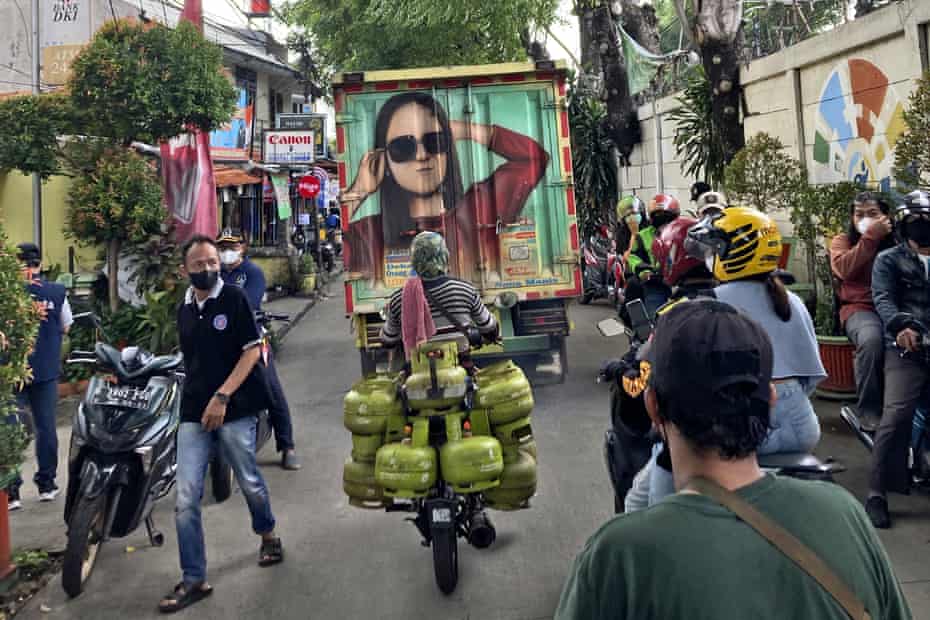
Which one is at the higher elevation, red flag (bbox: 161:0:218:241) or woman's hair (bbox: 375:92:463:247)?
red flag (bbox: 161:0:218:241)

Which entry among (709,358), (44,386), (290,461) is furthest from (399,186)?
(709,358)

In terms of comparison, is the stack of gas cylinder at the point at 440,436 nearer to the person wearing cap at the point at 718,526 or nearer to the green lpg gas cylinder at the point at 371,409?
the green lpg gas cylinder at the point at 371,409

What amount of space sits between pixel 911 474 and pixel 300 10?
2415 cm

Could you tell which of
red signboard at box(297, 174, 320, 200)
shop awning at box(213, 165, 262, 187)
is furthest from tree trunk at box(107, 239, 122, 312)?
red signboard at box(297, 174, 320, 200)

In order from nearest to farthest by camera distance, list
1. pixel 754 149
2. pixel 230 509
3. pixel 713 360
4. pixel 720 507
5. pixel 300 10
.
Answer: pixel 720 507 → pixel 713 360 → pixel 230 509 → pixel 754 149 → pixel 300 10

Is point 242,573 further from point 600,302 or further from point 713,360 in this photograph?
point 600,302

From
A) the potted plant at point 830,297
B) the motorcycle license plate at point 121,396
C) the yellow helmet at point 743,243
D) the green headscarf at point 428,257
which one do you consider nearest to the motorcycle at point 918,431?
the yellow helmet at point 743,243

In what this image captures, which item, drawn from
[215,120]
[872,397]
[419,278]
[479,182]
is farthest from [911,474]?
[215,120]

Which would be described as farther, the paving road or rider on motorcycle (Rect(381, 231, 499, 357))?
rider on motorcycle (Rect(381, 231, 499, 357))

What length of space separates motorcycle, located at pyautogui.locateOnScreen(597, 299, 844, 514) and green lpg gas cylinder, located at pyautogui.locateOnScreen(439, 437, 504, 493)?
0.64 meters

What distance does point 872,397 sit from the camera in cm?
545

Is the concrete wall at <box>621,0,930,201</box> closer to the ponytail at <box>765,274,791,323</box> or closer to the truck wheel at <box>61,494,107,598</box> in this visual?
the ponytail at <box>765,274,791,323</box>

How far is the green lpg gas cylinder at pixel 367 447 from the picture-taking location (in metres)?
4.52

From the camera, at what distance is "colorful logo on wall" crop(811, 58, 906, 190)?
7613 mm
